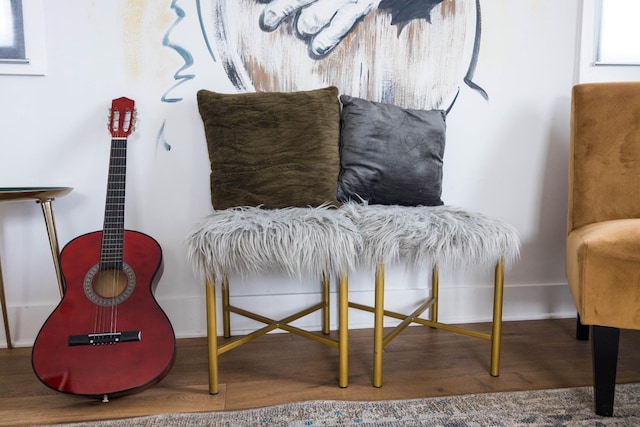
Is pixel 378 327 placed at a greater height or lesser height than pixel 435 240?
lesser

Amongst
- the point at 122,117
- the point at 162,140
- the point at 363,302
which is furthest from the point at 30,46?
the point at 363,302

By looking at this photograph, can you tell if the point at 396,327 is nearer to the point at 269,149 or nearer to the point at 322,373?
the point at 322,373

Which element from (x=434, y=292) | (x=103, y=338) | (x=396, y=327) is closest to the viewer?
(x=103, y=338)

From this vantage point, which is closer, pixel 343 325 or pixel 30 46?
pixel 343 325

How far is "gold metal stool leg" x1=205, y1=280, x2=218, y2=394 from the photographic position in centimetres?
122

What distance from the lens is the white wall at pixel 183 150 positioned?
1548 millimetres

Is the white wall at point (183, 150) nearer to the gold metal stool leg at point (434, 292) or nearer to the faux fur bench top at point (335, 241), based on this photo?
the gold metal stool leg at point (434, 292)

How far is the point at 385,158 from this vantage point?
4.99ft

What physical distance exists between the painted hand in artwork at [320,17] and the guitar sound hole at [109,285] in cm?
94

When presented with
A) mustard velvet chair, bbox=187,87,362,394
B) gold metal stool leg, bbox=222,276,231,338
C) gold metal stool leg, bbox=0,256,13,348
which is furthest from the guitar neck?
gold metal stool leg, bbox=0,256,13,348

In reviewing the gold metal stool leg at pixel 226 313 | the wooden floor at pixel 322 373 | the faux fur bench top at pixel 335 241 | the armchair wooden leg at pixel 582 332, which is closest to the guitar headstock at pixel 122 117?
the faux fur bench top at pixel 335 241

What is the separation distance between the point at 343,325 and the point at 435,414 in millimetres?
314

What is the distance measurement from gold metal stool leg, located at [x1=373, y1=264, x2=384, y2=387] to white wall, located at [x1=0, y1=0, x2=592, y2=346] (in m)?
0.46

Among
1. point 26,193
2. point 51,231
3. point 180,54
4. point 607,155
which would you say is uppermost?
point 180,54
